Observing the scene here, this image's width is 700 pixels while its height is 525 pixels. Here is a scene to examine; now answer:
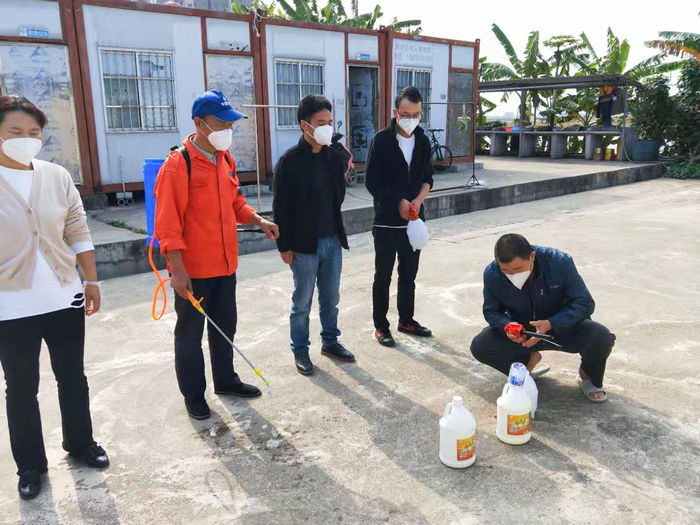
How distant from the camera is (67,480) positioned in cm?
278

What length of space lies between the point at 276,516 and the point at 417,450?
2.73ft

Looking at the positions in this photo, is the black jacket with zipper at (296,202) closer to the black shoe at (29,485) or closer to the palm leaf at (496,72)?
the black shoe at (29,485)

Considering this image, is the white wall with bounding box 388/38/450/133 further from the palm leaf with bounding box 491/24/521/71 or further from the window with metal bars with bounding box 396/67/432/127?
the palm leaf with bounding box 491/24/521/71

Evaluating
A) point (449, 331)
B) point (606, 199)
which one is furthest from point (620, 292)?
point (606, 199)

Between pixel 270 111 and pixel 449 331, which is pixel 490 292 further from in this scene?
pixel 270 111

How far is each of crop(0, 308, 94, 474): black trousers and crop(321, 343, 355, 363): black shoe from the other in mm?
1748

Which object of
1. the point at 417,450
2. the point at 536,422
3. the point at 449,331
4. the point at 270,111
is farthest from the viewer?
the point at 270,111

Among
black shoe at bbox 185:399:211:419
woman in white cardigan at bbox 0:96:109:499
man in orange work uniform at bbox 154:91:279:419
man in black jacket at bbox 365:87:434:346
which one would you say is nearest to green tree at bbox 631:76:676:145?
man in black jacket at bbox 365:87:434:346

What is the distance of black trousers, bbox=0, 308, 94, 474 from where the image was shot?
101 inches

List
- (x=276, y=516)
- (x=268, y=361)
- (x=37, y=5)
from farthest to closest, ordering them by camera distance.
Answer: (x=37, y=5), (x=268, y=361), (x=276, y=516)

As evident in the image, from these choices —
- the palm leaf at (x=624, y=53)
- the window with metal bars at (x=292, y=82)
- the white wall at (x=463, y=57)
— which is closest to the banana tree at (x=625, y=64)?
the palm leaf at (x=624, y=53)

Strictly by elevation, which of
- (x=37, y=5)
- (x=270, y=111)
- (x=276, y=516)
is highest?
(x=37, y=5)

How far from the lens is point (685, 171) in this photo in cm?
1591

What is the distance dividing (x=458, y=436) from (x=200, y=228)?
171 centimetres
